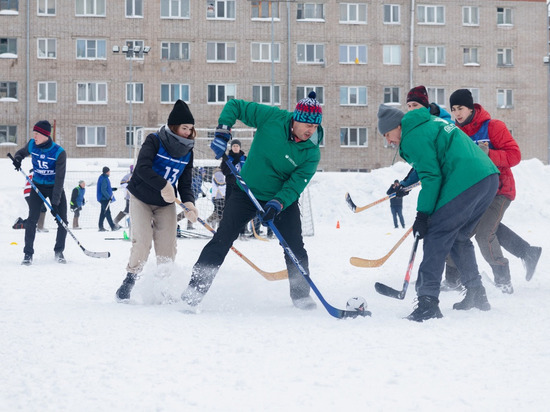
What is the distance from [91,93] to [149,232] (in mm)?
27833

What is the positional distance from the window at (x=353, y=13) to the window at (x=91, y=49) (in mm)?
11667

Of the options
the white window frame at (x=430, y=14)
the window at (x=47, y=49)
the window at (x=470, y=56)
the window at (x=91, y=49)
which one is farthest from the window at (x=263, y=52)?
the window at (x=470, y=56)

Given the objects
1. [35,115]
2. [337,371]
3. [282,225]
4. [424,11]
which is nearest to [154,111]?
[35,115]

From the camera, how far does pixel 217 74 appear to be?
31.5 meters

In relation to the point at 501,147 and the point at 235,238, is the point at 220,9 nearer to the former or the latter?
the point at 501,147

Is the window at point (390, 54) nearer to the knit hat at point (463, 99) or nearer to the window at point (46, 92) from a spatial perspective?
the window at point (46, 92)

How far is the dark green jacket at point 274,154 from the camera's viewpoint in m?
4.58

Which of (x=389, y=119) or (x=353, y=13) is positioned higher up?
(x=353, y=13)

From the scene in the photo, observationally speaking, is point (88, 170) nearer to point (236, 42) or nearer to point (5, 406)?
point (236, 42)

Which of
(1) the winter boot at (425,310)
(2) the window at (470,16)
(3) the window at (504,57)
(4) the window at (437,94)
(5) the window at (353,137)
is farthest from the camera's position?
(3) the window at (504,57)

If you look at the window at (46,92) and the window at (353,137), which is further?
the window at (353,137)

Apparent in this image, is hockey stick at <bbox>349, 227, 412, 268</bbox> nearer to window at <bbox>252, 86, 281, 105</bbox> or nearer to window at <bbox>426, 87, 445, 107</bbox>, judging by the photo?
window at <bbox>252, 86, 281, 105</bbox>

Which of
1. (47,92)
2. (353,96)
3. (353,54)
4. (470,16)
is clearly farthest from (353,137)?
(47,92)

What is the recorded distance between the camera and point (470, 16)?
109 feet
